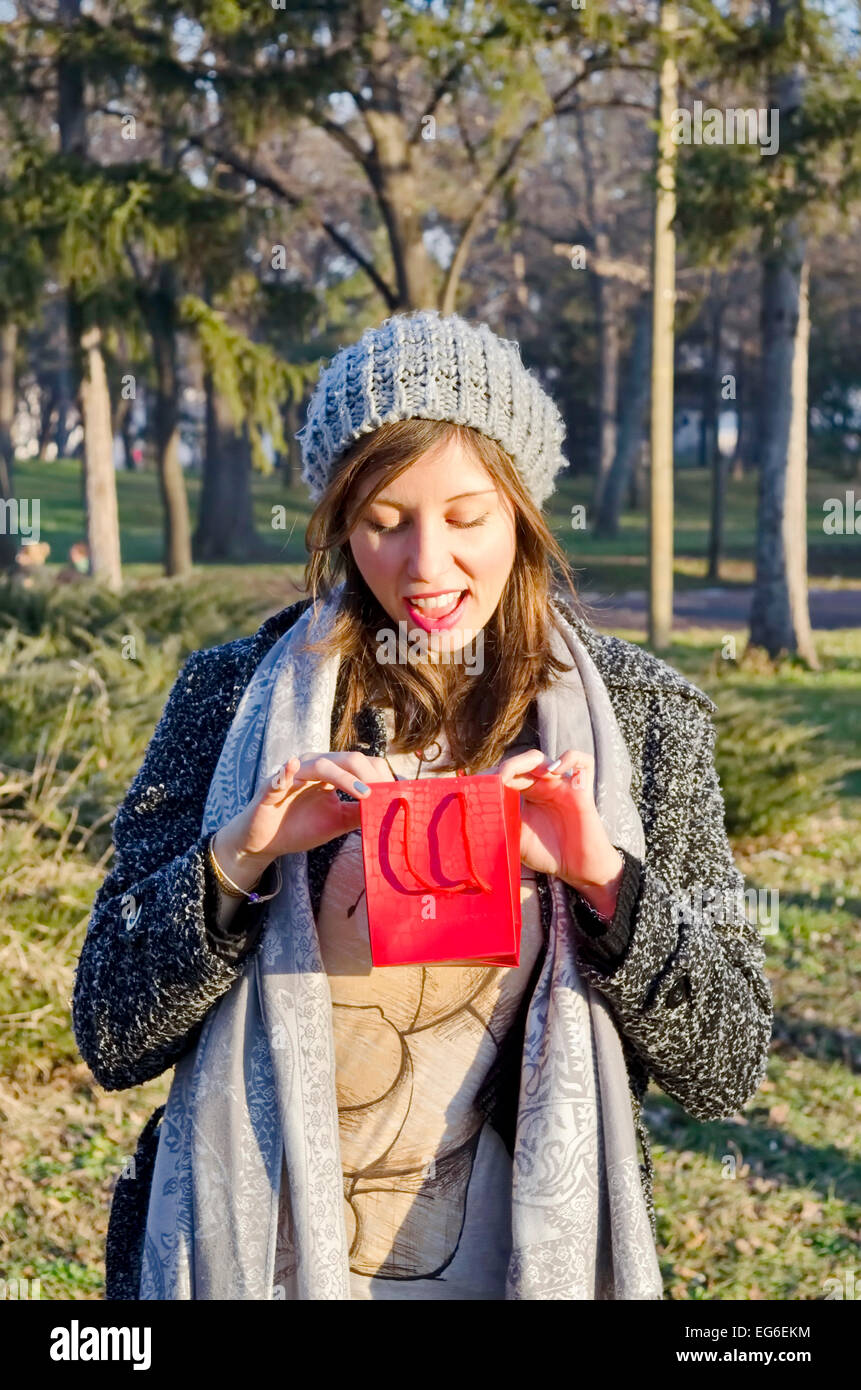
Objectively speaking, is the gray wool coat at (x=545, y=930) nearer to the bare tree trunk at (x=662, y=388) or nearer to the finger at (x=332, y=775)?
the finger at (x=332, y=775)

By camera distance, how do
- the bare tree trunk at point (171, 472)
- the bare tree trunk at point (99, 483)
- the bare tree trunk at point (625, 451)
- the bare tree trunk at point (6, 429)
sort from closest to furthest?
1. the bare tree trunk at point (99, 483)
2. the bare tree trunk at point (171, 472)
3. the bare tree trunk at point (6, 429)
4. the bare tree trunk at point (625, 451)

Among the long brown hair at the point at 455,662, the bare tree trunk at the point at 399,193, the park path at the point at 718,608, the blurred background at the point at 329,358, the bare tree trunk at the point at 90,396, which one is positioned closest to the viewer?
the long brown hair at the point at 455,662

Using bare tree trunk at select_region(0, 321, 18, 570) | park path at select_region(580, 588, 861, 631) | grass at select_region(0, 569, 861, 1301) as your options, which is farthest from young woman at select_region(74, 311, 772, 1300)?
bare tree trunk at select_region(0, 321, 18, 570)

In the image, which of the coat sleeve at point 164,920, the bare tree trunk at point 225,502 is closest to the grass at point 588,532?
the bare tree trunk at point 225,502

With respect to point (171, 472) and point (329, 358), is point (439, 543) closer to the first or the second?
point (329, 358)

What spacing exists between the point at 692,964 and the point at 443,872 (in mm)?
361

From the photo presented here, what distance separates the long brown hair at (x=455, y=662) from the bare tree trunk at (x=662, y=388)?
36.8ft

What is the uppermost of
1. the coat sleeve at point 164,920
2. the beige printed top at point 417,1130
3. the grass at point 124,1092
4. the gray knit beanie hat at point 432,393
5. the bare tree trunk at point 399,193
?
the bare tree trunk at point 399,193

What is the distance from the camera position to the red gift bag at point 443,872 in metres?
1.68

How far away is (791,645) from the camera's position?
1470cm

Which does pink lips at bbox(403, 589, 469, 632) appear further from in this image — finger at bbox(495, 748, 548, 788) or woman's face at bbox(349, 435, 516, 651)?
finger at bbox(495, 748, 548, 788)

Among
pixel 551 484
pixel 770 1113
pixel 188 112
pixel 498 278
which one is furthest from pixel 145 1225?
pixel 498 278

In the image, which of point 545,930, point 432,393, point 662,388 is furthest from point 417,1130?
point 662,388
